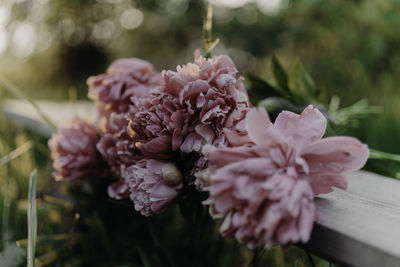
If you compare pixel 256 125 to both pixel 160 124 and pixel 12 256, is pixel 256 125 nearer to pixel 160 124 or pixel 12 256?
pixel 160 124

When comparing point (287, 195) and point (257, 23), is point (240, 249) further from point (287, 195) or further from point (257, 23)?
point (257, 23)

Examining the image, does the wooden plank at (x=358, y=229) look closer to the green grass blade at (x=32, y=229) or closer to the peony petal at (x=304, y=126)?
the peony petal at (x=304, y=126)

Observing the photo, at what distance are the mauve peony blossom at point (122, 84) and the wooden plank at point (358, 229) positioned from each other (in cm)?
35

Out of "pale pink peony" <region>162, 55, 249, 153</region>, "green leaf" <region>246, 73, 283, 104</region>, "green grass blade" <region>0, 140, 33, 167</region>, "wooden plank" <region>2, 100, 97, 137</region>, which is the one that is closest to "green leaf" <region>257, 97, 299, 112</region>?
"green leaf" <region>246, 73, 283, 104</region>

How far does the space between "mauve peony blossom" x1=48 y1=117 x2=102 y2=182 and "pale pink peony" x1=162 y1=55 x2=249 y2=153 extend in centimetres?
28

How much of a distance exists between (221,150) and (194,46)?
5.12 metres

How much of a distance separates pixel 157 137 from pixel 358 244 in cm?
26

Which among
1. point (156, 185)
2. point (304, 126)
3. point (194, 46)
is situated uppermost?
point (304, 126)

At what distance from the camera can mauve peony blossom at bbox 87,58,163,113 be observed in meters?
0.62

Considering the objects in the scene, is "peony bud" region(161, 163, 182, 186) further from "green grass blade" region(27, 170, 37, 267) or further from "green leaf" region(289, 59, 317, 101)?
"green leaf" region(289, 59, 317, 101)

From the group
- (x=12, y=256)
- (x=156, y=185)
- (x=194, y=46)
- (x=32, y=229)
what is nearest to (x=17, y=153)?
(x=12, y=256)

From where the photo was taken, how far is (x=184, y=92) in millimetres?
442

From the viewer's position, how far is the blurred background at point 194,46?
1.09 meters

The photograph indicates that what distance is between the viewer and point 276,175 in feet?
1.13
